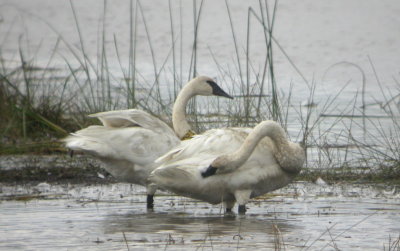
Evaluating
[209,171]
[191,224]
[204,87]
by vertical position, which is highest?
[204,87]

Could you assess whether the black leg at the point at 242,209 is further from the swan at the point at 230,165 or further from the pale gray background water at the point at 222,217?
the pale gray background water at the point at 222,217

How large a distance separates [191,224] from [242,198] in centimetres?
69

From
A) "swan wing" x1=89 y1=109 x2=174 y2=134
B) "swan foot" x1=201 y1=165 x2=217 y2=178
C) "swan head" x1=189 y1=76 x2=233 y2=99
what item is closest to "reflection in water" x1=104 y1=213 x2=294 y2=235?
"swan foot" x1=201 y1=165 x2=217 y2=178

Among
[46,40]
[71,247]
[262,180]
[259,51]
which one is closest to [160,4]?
[46,40]

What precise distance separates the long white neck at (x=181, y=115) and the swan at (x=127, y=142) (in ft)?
2.48

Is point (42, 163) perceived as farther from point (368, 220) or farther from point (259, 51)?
point (259, 51)

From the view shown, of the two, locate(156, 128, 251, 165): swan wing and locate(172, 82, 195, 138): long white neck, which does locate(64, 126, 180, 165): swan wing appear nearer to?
locate(156, 128, 251, 165): swan wing

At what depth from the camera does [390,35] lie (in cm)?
1770

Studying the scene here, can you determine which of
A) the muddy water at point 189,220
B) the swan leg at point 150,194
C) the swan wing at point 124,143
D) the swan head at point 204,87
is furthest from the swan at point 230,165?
the swan head at point 204,87

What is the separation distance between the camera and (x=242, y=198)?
24.6 ft

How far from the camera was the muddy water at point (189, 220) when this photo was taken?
6121 mm

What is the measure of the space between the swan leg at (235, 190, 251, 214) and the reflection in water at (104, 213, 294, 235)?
7cm

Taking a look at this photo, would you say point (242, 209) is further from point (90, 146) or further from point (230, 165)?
point (90, 146)

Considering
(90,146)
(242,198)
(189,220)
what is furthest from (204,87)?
(189,220)
